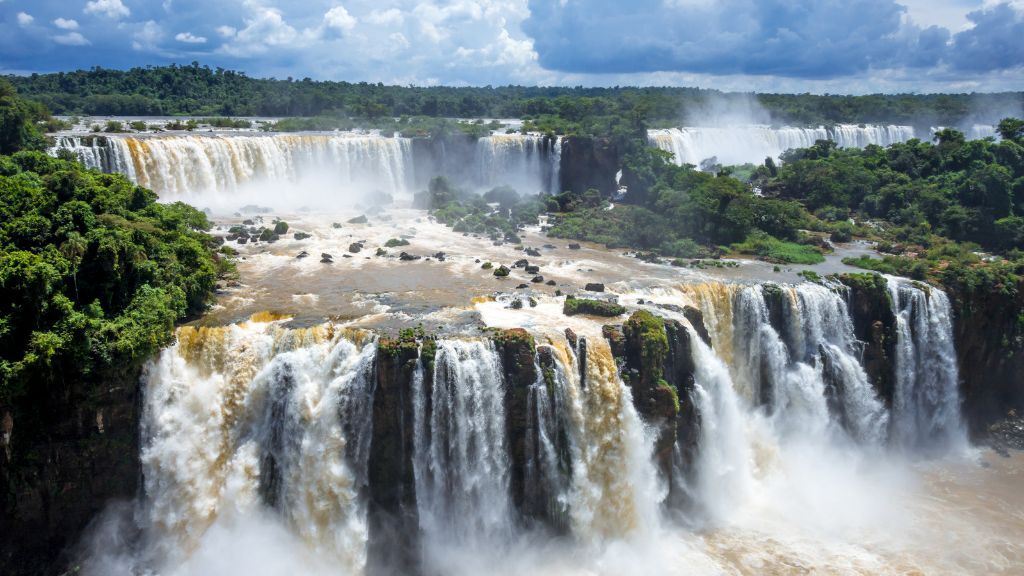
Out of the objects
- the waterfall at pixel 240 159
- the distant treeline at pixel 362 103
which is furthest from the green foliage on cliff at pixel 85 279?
the distant treeline at pixel 362 103

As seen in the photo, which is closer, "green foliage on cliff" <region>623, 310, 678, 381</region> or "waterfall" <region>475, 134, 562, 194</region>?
"green foliage on cliff" <region>623, 310, 678, 381</region>

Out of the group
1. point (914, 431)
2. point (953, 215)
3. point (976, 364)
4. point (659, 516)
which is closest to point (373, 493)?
point (659, 516)

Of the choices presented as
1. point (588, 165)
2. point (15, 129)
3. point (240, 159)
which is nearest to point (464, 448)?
point (15, 129)

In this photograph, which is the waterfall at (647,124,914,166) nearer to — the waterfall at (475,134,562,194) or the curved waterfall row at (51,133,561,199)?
the waterfall at (475,134,562,194)

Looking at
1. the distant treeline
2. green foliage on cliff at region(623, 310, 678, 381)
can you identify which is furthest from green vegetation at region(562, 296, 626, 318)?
the distant treeline

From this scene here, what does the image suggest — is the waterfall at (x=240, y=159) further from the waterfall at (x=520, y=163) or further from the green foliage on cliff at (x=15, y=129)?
the waterfall at (x=520, y=163)
